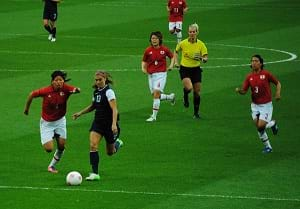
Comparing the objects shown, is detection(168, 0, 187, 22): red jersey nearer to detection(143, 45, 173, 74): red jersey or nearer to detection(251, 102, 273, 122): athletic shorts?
detection(143, 45, 173, 74): red jersey

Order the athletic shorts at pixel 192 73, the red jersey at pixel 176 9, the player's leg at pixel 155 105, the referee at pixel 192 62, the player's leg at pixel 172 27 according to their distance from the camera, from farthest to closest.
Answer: the player's leg at pixel 172 27
the red jersey at pixel 176 9
the athletic shorts at pixel 192 73
the referee at pixel 192 62
the player's leg at pixel 155 105

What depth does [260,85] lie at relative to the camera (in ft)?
95.9

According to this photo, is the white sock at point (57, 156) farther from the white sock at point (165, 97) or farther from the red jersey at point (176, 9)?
the red jersey at point (176, 9)

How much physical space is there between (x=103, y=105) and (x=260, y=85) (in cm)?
503

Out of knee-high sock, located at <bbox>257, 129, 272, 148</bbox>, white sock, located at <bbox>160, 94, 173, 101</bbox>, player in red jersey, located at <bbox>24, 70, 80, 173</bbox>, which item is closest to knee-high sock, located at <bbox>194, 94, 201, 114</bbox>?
white sock, located at <bbox>160, 94, 173, 101</bbox>

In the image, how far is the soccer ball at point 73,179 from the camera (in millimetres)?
25047

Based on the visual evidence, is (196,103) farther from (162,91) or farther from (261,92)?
(261,92)

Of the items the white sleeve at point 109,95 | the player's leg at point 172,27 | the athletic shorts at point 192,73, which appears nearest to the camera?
the white sleeve at point 109,95

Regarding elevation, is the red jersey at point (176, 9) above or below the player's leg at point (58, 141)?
above

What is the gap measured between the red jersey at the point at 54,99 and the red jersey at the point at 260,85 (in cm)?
507

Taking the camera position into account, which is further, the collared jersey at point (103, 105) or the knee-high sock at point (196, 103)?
the knee-high sock at point (196, 103)

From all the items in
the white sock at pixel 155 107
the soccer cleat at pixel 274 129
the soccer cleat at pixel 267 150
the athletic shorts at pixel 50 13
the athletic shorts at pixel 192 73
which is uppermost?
the athletic shorts at pixel 50 13

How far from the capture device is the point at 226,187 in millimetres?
25172

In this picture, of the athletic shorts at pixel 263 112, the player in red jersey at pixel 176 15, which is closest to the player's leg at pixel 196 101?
the athletic shorts at pixel 263 112
